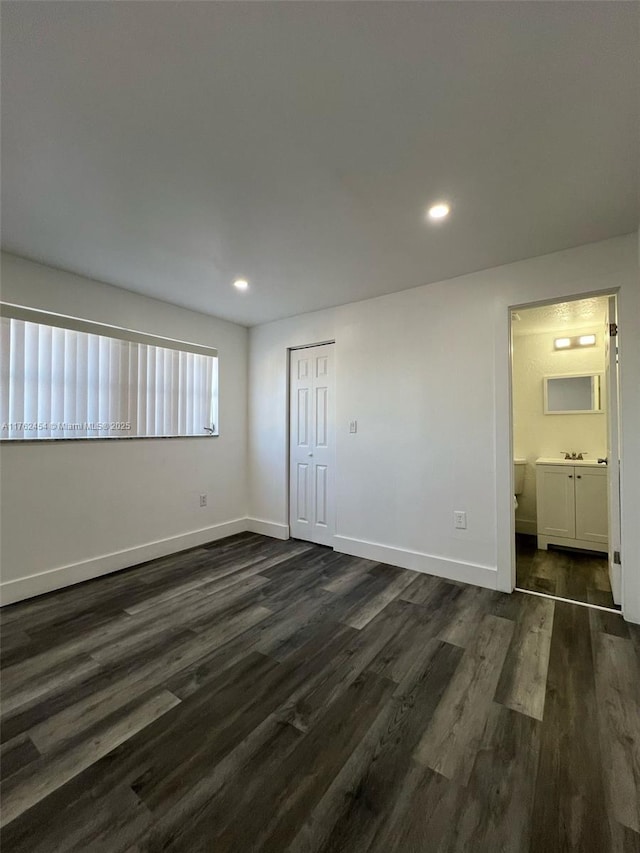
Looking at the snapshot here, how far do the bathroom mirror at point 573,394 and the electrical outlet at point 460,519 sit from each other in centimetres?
216

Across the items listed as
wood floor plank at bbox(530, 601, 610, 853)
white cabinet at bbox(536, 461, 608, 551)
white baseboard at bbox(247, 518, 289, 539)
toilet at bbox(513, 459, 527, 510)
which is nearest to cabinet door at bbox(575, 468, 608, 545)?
white cabinet at bbox(536, 461, 608, 551)

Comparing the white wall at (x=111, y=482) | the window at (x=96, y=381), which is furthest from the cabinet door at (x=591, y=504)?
the window at (x=96, y=381)

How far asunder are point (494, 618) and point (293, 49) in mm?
2981

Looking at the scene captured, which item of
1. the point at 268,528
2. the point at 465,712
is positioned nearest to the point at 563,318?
the point at 465,712

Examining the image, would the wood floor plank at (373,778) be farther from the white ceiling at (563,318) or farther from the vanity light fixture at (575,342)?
the vanity light fixture at (575,342)

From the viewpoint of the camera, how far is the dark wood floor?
1073mm

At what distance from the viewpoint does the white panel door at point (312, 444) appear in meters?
3.68

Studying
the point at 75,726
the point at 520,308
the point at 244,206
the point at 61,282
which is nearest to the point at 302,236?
the point at 244,206

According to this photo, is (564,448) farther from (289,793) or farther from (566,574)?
(289,793)

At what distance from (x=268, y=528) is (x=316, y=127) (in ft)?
12.0

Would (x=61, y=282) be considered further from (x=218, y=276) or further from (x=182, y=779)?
(x=182, y=779)

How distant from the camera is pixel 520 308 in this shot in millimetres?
2648

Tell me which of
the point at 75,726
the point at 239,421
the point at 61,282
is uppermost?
the point at 61,282

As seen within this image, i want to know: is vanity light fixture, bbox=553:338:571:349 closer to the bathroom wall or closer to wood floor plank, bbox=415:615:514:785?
the bathroom wall
